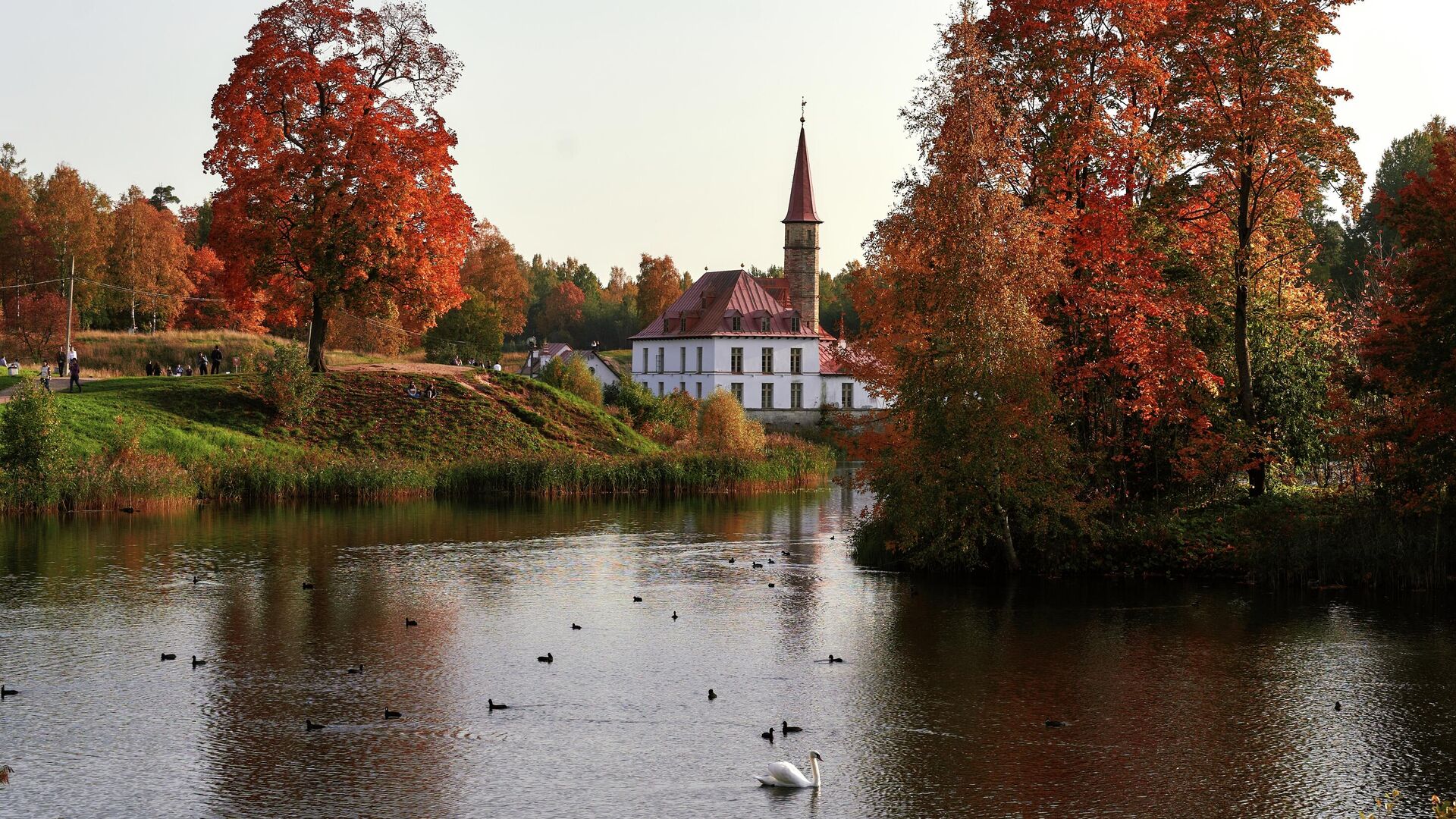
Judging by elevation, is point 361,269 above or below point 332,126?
below

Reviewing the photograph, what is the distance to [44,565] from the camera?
91.7 ft

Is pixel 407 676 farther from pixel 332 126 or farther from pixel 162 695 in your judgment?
pixel 332 126

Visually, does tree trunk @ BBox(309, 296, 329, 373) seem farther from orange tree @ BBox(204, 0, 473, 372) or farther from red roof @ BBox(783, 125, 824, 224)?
red roof @ BBox(783, 125, 824, 224)

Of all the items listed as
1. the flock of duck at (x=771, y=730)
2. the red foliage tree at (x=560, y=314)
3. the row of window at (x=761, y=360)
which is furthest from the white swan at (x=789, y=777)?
the red foliage tree at (x=560, y=314)

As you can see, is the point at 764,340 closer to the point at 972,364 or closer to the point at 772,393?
the point at 772,393

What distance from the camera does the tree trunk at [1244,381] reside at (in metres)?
29.9

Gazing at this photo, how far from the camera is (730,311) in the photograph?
9250 cm

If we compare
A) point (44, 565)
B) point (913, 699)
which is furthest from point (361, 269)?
point (913, 699)

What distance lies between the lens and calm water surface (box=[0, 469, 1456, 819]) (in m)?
13.4

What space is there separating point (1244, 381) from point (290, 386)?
127 ft

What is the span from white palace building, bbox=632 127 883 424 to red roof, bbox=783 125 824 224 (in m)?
0.06

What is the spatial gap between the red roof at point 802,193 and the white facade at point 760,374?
9263mm

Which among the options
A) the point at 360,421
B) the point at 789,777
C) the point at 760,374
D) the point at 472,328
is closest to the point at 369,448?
the point at 360,421

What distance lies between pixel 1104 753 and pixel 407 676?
375 inches
